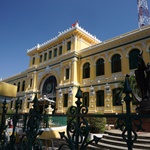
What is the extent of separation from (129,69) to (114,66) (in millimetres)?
2079

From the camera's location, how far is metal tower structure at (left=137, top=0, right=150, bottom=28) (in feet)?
89.6

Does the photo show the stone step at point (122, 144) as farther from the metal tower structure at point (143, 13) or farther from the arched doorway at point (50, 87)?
the metal tower structure at point (143, 13)

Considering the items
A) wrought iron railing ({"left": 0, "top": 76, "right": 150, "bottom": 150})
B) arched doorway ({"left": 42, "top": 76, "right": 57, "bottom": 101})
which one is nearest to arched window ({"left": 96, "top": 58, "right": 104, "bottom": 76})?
arched doorway ({"left": 42, "top": 76, "right": 57, "bottom": 101})

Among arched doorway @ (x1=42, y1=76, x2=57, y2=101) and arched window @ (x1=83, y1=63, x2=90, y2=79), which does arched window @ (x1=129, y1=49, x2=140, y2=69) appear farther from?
arched doorway @ (x1=42, y1=76, x2=57, y2=101)

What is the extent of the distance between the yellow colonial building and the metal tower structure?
952 cm

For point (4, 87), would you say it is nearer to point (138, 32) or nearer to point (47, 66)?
point (138, 32)

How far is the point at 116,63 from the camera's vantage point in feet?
60.2

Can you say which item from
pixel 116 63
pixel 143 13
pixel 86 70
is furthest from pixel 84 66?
pixel 143 13

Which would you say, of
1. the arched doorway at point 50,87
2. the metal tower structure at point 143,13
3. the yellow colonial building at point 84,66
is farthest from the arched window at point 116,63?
the metal tower structure at point 143,13

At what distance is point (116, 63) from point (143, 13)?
1593cm

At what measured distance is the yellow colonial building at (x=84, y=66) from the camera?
677 inches

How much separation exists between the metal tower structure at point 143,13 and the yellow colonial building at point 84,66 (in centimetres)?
952

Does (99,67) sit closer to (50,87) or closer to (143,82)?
(50,87)

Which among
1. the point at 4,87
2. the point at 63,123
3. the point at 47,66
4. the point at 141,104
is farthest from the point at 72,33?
the point at 4,87
